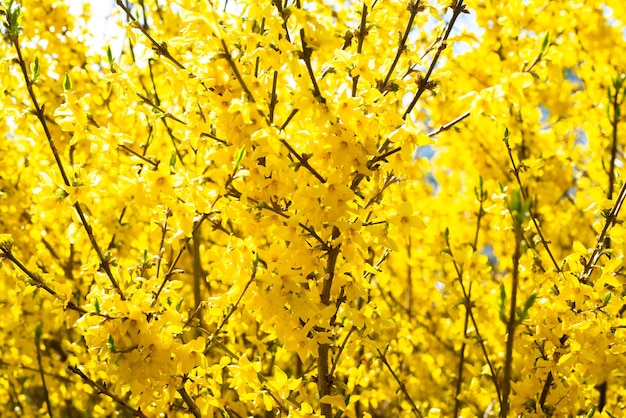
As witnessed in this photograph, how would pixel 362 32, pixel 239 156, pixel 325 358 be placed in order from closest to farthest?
pixel 239 156
pixel 362 32
pixel 325 358

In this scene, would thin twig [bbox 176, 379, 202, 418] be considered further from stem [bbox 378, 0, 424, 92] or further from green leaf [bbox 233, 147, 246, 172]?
stem [bbox 378, 0, 424, 92]

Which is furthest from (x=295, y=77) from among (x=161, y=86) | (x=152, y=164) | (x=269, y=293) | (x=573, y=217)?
(x=573, y=217)

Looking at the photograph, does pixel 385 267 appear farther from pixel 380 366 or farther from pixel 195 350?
pixel 195 350

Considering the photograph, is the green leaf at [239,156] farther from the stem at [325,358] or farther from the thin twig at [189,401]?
the thin twig at [189,401]

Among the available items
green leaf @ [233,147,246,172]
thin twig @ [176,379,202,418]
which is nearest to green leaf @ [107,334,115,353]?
thin twig @ [176,379,202,418]

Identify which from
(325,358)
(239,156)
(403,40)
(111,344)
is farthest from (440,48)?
(111,344)

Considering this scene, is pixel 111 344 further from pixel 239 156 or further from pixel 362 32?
pixel 362 32

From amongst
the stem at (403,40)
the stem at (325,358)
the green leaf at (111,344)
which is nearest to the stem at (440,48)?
the stem at (403,40)

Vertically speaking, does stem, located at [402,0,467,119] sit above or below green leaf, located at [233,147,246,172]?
above

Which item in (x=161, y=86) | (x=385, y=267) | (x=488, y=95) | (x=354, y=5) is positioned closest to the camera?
(x=488, y=95)

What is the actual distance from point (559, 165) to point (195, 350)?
325 cm

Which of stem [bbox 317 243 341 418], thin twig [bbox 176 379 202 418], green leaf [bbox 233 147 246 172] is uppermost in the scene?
green leaf [bbox 233 147 246 172]

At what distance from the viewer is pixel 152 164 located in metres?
1.87

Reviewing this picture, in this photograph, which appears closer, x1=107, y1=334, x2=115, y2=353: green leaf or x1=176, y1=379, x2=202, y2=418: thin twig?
x1=107, y1=334, x2=115, y2=353: green leaf
